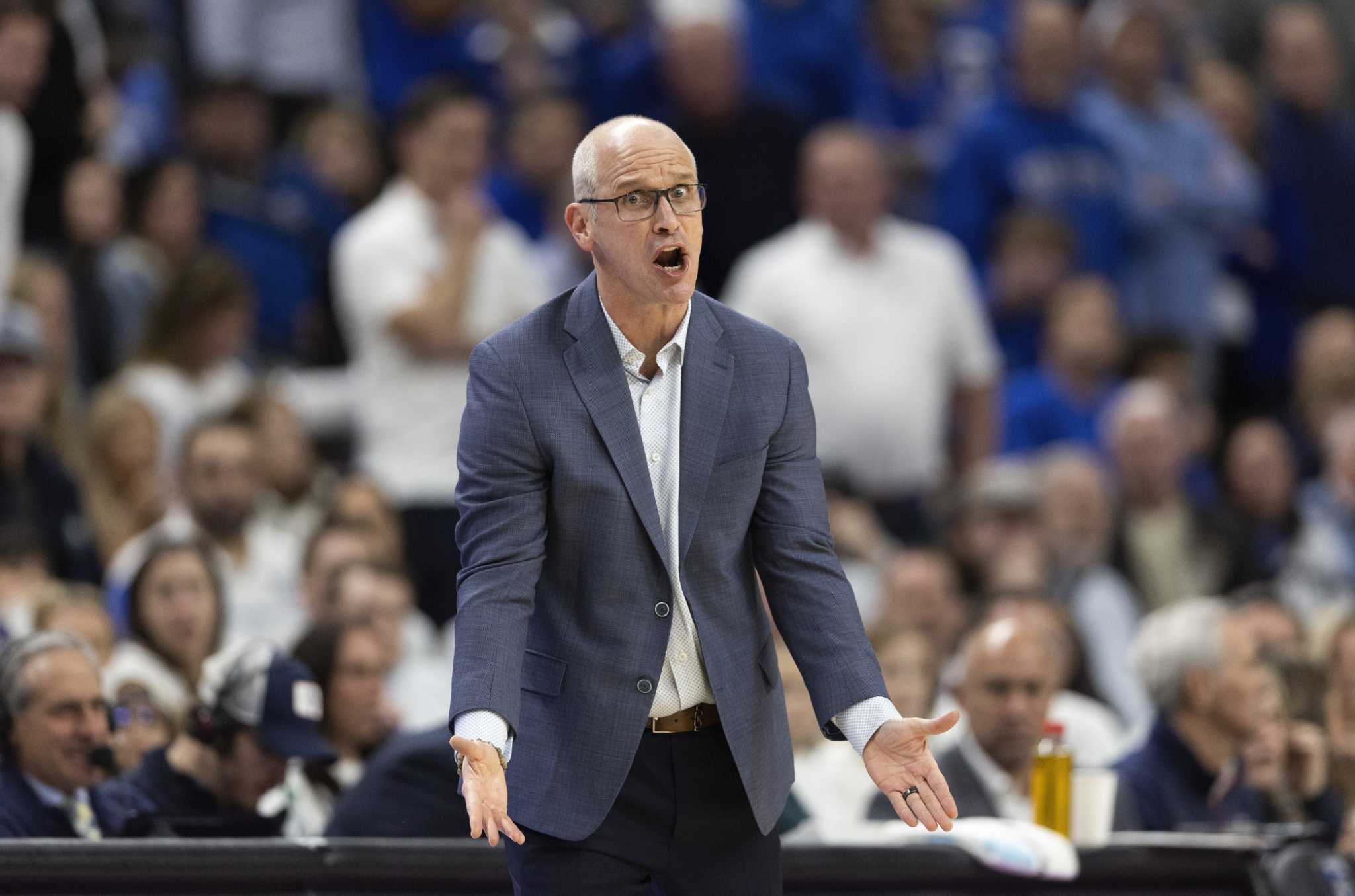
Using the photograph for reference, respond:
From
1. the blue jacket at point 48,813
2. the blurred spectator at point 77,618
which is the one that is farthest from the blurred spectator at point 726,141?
the blue jacket at point 48,813

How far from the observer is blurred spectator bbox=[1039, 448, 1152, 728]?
751 centimetres

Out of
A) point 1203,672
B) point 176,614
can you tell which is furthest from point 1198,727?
point 176,614

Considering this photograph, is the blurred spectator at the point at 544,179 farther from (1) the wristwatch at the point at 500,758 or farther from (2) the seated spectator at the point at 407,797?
(1) the wristwatch at the point at 500,758

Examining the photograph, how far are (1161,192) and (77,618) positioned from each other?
18.7ft

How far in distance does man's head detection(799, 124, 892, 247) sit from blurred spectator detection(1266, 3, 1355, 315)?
2.85m

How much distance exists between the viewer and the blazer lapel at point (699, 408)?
3.08 m

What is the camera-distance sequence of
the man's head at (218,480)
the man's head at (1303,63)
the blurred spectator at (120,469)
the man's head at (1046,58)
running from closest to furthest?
the man's head at (218,480) < the blurred spectator at (120,469) < the man's head at (1046,58) < the man's head at (1303,63)

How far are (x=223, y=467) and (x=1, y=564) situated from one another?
31.9 inches

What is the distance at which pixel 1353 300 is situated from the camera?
1048 centimetres

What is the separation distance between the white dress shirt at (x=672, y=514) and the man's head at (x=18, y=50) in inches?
208

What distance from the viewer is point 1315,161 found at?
1051 centimetres

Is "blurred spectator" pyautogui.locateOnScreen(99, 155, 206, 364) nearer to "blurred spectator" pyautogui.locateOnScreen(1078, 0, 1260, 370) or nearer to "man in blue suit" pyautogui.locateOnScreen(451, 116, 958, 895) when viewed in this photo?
"blurred spectator" pyautogui.locateOnScreen(1078, 0, 1260, 370)

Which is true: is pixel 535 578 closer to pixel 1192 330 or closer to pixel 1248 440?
pixel 1248 440

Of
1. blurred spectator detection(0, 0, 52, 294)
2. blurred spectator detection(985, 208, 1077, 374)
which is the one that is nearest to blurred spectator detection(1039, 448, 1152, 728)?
blurred spectator detection(985, 208, 1077, 374)
